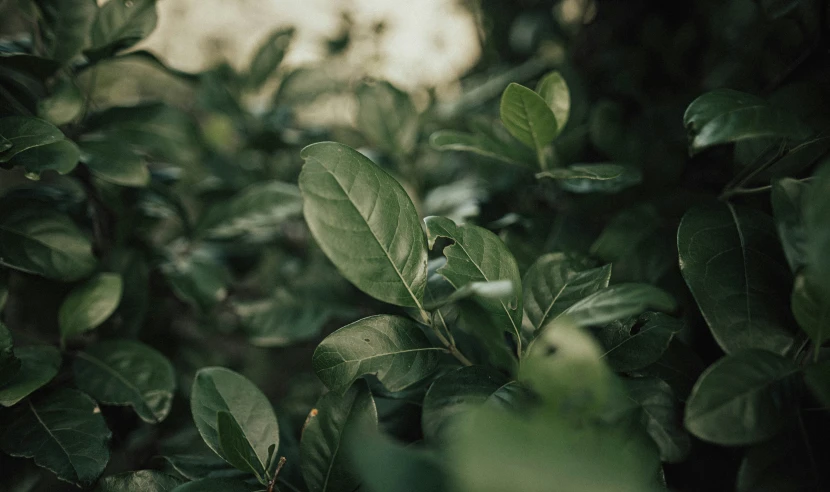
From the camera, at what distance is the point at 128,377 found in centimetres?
64

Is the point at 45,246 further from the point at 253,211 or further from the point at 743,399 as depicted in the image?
the point at 743,399

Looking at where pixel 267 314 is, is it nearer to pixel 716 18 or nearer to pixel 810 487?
pixel 810 487

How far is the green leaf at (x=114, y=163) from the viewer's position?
0.68 meters

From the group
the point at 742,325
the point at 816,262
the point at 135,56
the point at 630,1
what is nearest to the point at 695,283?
the point at 742,325

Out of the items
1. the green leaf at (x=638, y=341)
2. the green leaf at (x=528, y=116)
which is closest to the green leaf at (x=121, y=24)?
the green leaf at (x=528, y=116)

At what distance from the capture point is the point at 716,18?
105 cm

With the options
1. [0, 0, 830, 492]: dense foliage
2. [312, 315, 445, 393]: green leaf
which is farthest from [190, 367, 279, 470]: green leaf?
[312, 315, 445, 393]: green leaf

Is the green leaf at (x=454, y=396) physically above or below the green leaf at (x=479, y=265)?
below

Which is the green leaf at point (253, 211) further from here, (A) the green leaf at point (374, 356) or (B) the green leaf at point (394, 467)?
(B) the green leaf at point (394, 467)

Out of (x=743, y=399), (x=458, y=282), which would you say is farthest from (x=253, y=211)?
(x=743, y=399)

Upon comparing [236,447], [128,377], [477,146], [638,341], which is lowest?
[128,377]

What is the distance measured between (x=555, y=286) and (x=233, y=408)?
39cm

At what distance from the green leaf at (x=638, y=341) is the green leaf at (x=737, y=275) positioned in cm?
5

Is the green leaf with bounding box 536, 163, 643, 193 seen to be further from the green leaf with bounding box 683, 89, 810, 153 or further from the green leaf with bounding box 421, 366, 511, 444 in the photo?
the green leaf with bounding box 421, 366, 511, 444
